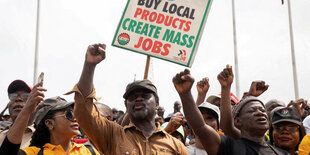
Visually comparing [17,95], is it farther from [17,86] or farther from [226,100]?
[226,100]

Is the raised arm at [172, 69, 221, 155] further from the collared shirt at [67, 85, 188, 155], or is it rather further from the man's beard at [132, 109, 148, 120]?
the man's beard at [132, 109, 148, 120]

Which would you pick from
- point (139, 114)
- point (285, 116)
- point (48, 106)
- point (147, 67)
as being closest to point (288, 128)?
point (285, 116)

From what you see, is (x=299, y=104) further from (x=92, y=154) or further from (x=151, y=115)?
(x=92, y=154)

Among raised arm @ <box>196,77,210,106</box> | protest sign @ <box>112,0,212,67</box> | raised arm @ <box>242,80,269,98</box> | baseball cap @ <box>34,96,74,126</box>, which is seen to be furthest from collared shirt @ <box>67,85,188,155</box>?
protest sign @ <box>112,0,212,67</box>

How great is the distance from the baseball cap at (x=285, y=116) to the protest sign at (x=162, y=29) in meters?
1.49

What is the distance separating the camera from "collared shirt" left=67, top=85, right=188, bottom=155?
345 cm

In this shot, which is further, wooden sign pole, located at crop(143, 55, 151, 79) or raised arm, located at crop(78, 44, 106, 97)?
wooden sign pole, located at crop(143, 55, 151, 79)

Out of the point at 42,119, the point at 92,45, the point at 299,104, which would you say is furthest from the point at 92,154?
the point at 299,104

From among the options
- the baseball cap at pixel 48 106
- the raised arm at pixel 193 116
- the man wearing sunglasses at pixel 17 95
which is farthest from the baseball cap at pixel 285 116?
the man wearing sunglasses at pixel 17 95

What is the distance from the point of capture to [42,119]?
4102 mm

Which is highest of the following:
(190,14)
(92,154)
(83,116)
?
(190,14)

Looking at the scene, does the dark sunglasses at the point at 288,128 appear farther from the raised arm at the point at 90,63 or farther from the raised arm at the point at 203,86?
the raised arm at the point at 90,63

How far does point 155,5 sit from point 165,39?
0.51 meters

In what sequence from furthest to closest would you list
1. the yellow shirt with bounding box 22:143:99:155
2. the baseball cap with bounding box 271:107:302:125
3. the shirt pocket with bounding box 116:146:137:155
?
the baseball cap with bounding box 271:107:302:125, the yellow shirt with bounding box 22:143:99:155, the shirt pocket with bounding box 116:146:137:155
